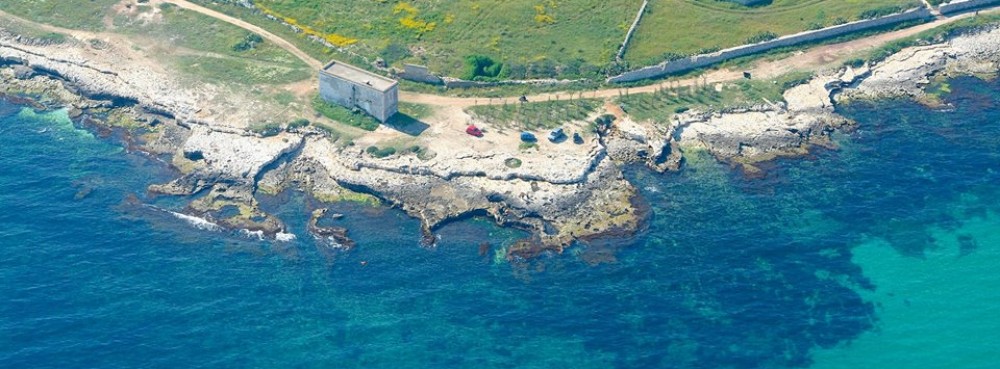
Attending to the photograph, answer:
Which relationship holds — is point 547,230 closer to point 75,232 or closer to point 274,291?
point 274,291

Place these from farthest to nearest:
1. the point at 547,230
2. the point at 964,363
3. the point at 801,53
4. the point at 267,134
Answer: the point at 801,53 < the point at 267,134 < the point at 547,230 < the point at 964,363

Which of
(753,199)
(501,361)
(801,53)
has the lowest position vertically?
(501,361)

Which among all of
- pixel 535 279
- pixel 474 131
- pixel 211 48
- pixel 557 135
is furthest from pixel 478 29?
pixel 535 279

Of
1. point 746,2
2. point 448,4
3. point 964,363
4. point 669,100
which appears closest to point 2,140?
point 448,4

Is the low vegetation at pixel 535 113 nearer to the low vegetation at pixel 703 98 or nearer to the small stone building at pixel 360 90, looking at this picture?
the low vegetation at pixel 703 98

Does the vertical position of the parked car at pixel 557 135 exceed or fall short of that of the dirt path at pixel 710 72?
it falls short

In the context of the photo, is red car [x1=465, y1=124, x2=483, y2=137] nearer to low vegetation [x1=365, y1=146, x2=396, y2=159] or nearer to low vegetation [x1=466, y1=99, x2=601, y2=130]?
low vegetation [x1=466, y1=99, x2=601, y2=130]

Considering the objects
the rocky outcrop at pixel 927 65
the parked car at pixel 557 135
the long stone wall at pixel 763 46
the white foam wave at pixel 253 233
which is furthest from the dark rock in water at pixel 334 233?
the rocky outcrop at pixel 927 65
